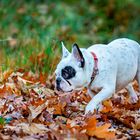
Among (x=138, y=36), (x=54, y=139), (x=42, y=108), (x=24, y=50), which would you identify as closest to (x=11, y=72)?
(x=24, y=50)

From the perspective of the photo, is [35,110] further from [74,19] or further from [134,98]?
[74,19]

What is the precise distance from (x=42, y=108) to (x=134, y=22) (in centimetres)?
1146

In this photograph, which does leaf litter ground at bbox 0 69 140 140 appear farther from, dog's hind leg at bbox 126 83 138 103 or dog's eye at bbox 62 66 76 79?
dog's eye at bbox 62 66 76 79

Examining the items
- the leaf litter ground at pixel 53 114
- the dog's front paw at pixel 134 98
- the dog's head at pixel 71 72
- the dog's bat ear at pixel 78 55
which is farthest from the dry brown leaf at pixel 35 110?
the dog's front paw at pixel 134 98

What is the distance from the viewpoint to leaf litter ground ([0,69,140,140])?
488 centimetres

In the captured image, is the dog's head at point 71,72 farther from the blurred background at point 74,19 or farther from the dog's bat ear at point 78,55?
the blurred background at point 74,19

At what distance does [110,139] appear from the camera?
16.0 feet

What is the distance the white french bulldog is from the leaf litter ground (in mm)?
192

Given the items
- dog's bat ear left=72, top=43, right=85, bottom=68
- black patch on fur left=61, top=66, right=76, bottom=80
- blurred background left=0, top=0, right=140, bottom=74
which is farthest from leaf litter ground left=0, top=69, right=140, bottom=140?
blurred background left=0, top=0, right=140, bottom=74

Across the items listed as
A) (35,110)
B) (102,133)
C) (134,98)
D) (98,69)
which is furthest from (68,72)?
(134,98)

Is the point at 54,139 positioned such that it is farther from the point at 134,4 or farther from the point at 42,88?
the point at 134,4

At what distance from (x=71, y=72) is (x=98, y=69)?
33 centimetres

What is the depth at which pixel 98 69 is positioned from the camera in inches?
238

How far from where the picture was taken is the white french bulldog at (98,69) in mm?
5871
